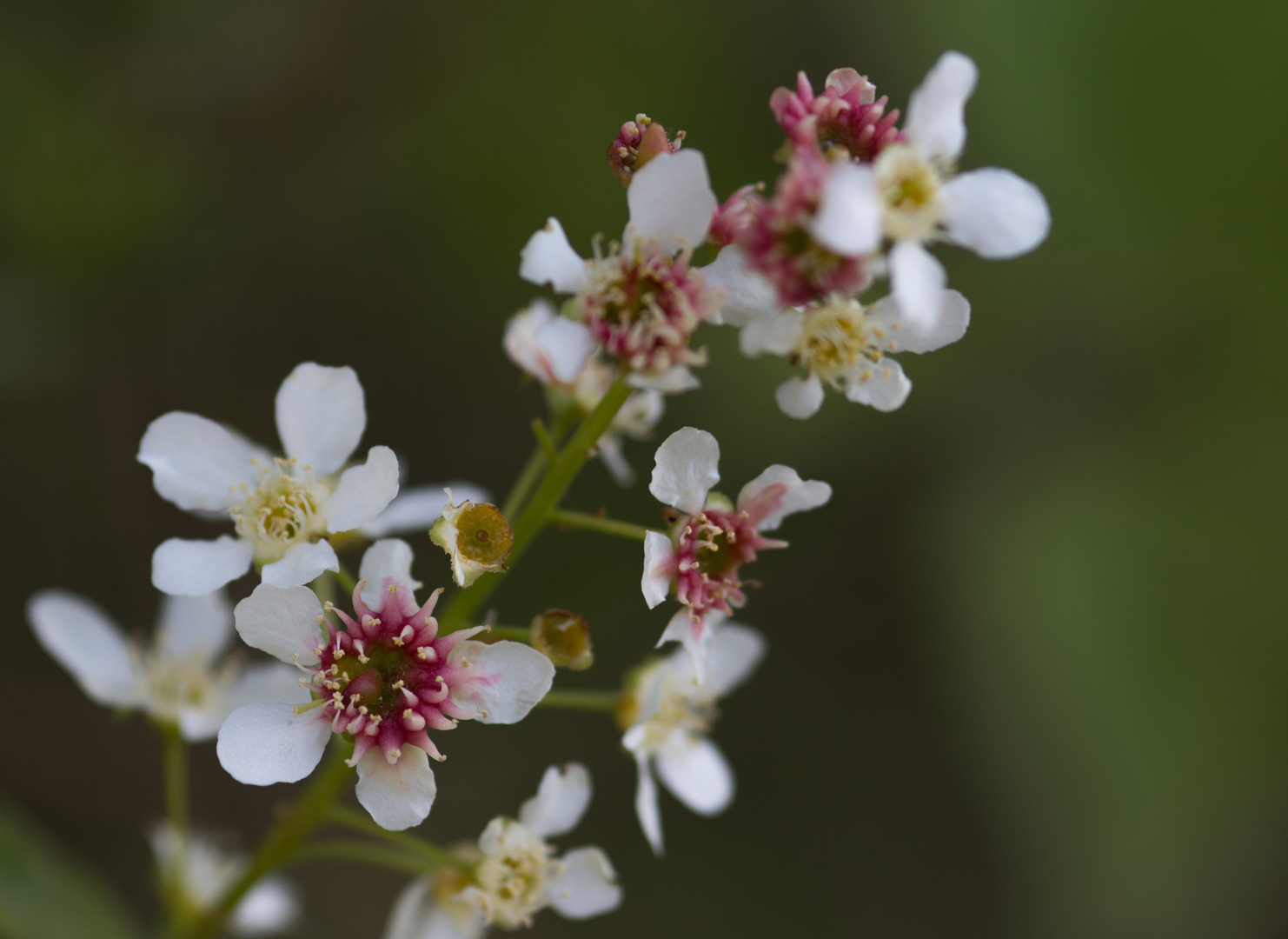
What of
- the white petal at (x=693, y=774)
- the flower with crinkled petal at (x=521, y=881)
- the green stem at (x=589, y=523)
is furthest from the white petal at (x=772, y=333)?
the white petal at (x=693, y=774)

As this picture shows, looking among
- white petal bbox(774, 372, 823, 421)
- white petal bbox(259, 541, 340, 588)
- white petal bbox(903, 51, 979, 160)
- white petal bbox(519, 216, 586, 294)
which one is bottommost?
white petal bbox(259, 541, 340, 588)

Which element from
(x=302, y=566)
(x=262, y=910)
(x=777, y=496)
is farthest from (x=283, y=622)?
(x=262, y=910)

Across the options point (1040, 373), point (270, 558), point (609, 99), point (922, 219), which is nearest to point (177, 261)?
point (609, 99)

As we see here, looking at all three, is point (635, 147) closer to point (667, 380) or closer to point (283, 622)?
point (667, 380)

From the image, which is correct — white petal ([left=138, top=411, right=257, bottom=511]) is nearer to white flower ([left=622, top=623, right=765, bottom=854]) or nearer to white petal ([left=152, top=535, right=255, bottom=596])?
white petal ([left=152, top=535, right=255, bottom=596])

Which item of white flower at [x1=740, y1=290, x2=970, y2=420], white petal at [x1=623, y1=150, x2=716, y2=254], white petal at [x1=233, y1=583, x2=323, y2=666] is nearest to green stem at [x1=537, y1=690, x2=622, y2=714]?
white petal at [x1=233, y1=583, x2=323, y2=666]
